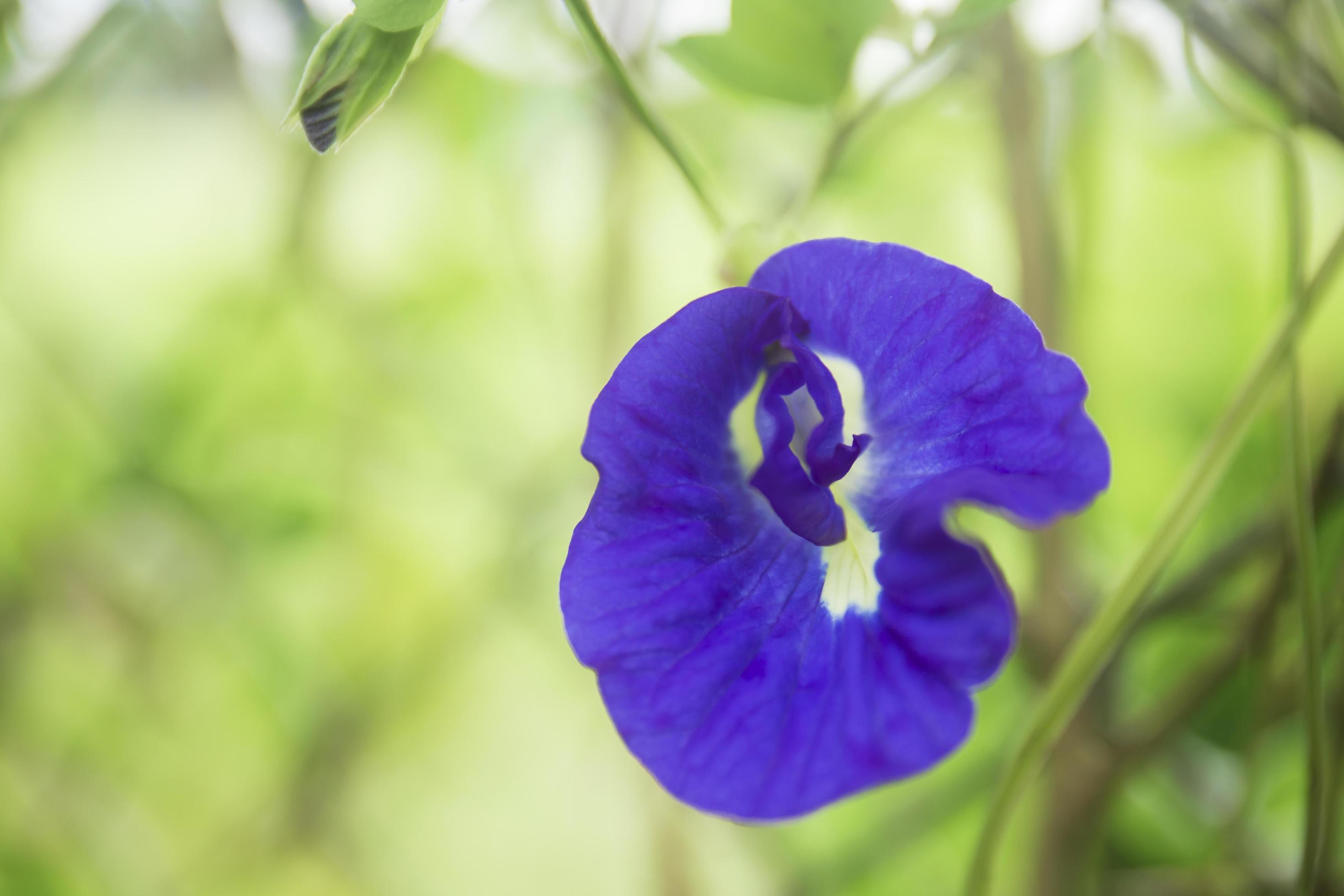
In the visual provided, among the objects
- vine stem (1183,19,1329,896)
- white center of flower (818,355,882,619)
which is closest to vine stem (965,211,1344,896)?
vine stem (1183,19,1329,896)

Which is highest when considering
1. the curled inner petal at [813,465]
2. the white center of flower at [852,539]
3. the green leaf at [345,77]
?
the green leaf at [345,77]

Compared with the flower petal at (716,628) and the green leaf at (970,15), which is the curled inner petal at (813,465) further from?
the green leaf at (970,15)

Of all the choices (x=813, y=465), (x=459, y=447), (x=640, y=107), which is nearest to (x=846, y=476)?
(x=813, y=465)

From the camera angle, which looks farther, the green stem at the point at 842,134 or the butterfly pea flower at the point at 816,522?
the green stem at the point at 842,134

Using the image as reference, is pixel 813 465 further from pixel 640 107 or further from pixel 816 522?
pixel 640 107

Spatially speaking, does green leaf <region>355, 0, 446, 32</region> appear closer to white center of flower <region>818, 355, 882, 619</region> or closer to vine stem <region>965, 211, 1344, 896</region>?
white center of flower <region>818, 355, 882, 619</region>

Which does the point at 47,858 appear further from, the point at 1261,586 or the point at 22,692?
the point at 1261,586

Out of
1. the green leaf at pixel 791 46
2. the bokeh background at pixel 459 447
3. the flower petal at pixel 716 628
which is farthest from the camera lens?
the bokeh background at pixel 459 447

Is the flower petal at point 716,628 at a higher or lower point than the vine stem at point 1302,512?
higher

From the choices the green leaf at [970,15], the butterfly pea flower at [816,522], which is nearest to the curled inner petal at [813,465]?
the butterfly pea flower at [816,522]
